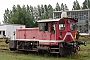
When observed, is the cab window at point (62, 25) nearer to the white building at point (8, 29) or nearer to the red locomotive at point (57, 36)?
the red locomotive at point (57, 36)

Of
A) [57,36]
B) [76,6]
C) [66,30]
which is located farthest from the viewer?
[76,6]

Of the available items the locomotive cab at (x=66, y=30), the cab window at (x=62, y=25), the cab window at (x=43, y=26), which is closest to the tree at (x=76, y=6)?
the cab window at (x=43, y=26)

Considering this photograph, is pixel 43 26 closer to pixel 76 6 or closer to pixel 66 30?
pixel 66 30

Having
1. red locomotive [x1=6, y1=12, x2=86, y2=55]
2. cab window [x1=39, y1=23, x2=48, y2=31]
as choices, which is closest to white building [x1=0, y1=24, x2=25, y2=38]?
Result: red locomotive [x1=6, y1=12, x2=86, y2=55]

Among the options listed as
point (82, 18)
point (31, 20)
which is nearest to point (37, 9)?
point (31, 20)

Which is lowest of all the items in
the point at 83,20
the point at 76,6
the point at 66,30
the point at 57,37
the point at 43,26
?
the point at 57,37

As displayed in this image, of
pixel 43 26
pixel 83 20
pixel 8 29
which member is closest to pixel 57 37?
pixel 43 26

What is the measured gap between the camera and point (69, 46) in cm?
1466

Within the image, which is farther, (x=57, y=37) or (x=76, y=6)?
(x=76, y=6)

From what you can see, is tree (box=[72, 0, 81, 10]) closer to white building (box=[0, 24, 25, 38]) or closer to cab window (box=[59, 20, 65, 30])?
white building (box=[0, 24, 25, 38])

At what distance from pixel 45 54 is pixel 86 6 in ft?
297

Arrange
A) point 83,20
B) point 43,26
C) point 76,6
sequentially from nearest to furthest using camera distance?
1. point 43,26
2. point 83,20
3. point 76,6

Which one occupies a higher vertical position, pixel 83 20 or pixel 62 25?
pixel 83 20

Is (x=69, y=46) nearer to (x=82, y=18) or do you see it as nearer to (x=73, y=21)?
(x=73, y=21)
